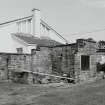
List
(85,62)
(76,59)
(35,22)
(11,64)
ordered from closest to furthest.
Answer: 1. (76,59)
2. (11,64)
3. (85,62)
4. (35,22)

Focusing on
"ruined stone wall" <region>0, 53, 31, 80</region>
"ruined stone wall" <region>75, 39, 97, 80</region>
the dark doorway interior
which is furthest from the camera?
the dark doorway interior

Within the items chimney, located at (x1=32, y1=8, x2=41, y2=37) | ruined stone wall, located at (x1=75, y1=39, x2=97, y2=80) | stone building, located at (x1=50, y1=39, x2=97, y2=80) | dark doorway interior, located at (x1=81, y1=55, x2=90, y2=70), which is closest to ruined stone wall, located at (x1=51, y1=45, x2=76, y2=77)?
stone building, located at (x1=50, y1=39, x2=97, y2=80)

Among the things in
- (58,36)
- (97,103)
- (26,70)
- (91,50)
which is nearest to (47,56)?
(26,70)

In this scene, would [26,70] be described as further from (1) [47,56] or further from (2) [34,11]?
(2) [34,11]

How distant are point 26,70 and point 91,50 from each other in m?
6.40

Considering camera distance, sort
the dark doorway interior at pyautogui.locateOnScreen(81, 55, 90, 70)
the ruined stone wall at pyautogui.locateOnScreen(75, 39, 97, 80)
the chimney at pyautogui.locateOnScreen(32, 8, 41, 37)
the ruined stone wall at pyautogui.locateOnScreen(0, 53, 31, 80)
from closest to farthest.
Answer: the ruined stone wall at pyautogui.locateOnScreen(75, 39, 97, 80)
the ruined stone wall at pyautogui.locateOnScreen(0, 53, 31, 80)
the dark doorway interior at pyautogui.locateOnScreen(81, 55, 90, 70)
the chimney at pyautogui.locateOnScreen(32, 8, 41, 37)

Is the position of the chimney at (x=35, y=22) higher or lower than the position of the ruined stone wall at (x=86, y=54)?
higher

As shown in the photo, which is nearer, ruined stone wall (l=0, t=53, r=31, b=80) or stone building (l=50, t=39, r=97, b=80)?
stone building (l=50, t=39, r=97, b=80)

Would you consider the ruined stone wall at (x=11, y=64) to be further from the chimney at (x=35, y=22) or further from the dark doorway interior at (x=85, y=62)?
the chimney at (x=35, y=22)

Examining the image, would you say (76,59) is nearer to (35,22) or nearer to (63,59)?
(63,59)

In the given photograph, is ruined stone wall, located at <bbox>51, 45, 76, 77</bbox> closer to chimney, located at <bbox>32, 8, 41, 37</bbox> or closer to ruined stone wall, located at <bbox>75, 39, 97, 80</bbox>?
ruined stone wall, located at <bbox>75, 39, 97, 80</bbox>

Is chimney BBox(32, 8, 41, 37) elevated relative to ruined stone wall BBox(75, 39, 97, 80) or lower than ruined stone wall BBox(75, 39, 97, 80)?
elevated

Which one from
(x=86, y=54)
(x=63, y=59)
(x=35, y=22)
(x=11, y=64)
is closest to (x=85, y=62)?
(x=86, y=54)

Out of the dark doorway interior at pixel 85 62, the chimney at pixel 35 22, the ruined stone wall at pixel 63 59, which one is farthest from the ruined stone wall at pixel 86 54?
the chimney at pixel 35 22
